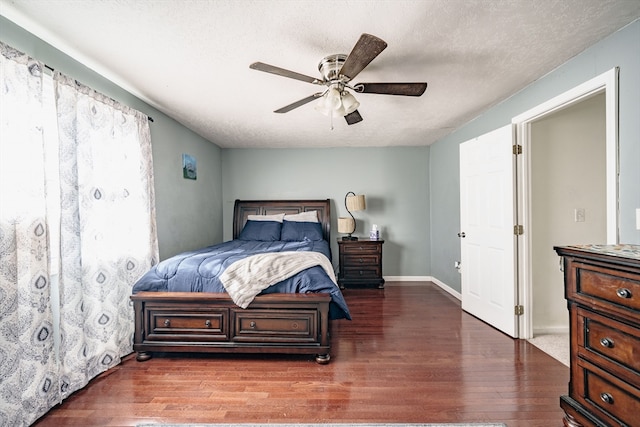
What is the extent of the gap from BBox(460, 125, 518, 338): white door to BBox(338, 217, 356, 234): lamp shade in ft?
5.48

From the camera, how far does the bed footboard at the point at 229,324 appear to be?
2.20 metres

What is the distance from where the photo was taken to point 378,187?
4.82 metres

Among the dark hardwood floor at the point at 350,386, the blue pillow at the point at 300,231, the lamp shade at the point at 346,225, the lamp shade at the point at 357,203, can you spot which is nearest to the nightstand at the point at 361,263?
the lamp shade at the point at 346,225

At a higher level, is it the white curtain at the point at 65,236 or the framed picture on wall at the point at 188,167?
the framed picture on wall at the point at 188,167

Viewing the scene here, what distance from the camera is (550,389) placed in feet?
6.07

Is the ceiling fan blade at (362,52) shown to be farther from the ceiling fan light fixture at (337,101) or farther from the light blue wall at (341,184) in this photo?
the light blue wall at (341,184)

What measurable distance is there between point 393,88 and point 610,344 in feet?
6.18

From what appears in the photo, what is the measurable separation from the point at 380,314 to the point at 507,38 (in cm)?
283

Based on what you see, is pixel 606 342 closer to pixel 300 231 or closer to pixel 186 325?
pixel 186 325

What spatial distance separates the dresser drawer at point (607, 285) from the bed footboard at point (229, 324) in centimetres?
154

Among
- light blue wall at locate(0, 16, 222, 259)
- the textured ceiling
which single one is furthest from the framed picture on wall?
the textured ceiling

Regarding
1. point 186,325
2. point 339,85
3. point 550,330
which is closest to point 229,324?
point 186,325

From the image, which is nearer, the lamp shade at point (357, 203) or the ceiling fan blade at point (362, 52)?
the ceiling fan blade at point (362, 52)

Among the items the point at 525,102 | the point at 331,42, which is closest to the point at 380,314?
the point at 525,102
